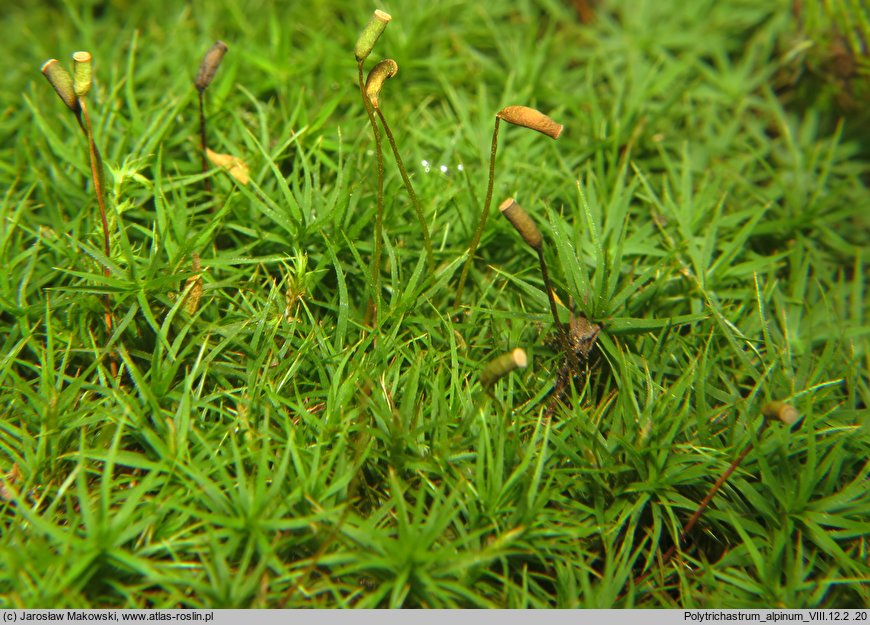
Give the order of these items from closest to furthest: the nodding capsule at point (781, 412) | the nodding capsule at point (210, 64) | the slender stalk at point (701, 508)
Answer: the nodding capsule at point (781, 412), the slender stalk at point (701, 508), the nodding capsule at point (210, 64)

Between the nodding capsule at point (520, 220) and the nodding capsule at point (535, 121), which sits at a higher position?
the nodding capsule at point (535, 121)

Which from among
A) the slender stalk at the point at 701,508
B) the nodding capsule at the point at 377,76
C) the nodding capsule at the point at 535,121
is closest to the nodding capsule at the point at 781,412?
the slender stalk at the point at 701,508

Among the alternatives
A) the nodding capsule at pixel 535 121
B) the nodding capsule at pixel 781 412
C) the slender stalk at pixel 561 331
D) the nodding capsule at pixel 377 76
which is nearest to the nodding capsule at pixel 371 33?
the nodding capsule at pixel 377 76

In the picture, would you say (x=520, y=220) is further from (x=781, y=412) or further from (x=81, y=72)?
(x=81, y=72)

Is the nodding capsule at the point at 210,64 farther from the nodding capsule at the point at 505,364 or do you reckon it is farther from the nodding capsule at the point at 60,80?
the nodding capsule at the point at 505,364

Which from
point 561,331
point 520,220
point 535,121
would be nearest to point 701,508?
point 561,331

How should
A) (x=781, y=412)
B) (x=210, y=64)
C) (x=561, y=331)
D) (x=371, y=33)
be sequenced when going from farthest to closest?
1. (x=210, y=64)
2. (x=561, y=331)
3. (x=371, y=33)
4. (x=781, y=412)

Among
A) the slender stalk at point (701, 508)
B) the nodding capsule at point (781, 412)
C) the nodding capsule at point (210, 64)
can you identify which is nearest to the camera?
the nodding capsule at point (781, 412)

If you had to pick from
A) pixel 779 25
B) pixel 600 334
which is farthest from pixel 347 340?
pixel 779 25

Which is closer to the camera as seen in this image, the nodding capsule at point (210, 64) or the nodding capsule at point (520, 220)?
the nodding capsule at point (520, 220)

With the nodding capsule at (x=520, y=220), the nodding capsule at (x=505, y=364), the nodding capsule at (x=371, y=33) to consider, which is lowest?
the nodding capsule at (x=505, y=364)
